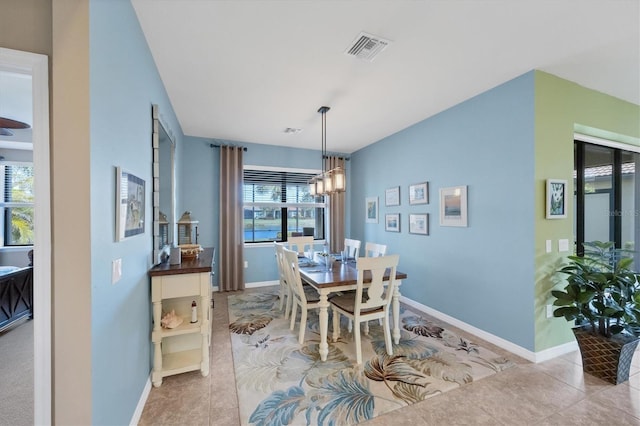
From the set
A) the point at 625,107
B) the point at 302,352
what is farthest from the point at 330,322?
the point at 625,107

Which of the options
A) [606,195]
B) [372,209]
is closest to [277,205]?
[372,209]

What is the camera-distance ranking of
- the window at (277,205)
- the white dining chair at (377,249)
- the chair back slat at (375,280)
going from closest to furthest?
the chair back slat at (375,280) → the white dining chair at (377,249) → the window at (277,205)

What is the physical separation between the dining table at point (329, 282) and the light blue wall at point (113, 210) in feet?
4.93

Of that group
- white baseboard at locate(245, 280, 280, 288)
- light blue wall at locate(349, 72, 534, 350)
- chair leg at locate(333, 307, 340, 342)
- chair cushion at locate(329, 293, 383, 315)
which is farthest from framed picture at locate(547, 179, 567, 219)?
white baseboard at locate(245, 280, 280, 288)

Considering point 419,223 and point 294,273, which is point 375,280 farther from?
point 419,223

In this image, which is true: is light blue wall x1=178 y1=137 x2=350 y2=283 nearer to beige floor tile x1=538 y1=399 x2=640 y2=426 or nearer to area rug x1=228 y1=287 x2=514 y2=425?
area rug x1=228 y1=287 x2=514 y2=425

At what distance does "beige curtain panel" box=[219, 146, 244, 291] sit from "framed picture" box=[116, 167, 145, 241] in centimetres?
283

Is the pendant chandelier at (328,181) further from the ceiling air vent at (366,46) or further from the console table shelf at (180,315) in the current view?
the console table shelf at (180,315)

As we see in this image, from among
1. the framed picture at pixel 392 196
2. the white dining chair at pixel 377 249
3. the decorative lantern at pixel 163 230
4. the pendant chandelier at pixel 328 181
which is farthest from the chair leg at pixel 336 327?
the framed picture at pixel 392 196

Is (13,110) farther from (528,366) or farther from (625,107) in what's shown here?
(625,107)

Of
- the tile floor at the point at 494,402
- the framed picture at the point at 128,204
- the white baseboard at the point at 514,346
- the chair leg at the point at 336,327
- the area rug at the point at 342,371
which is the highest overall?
the framed picture at the point at 128,204

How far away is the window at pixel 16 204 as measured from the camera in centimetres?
424

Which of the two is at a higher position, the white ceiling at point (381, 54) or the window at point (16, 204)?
the white ceiling at point (381, 54)

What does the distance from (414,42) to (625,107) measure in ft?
10.3
